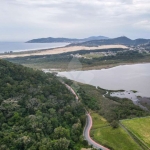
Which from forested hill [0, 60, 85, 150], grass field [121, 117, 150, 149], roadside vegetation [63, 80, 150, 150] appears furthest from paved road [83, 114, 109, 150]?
grass field [121, 117, 150, 149]

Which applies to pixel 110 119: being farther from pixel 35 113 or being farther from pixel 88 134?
pixel 35 113

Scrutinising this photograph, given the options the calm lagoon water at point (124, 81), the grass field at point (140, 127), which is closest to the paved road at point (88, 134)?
the grass field at point (140, 127)

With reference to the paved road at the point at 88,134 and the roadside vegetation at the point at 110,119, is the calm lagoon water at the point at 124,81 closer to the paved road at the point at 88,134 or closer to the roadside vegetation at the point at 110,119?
the roadside vegetation at the point at 110,119

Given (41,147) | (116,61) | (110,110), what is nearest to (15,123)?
(41,147)

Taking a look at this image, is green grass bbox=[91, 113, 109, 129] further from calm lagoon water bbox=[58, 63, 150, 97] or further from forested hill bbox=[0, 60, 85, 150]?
calm lagoon water bbox=[58, 63, 150, 97]

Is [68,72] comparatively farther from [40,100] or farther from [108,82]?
[40,100]

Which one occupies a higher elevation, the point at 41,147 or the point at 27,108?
the point at 27,108
